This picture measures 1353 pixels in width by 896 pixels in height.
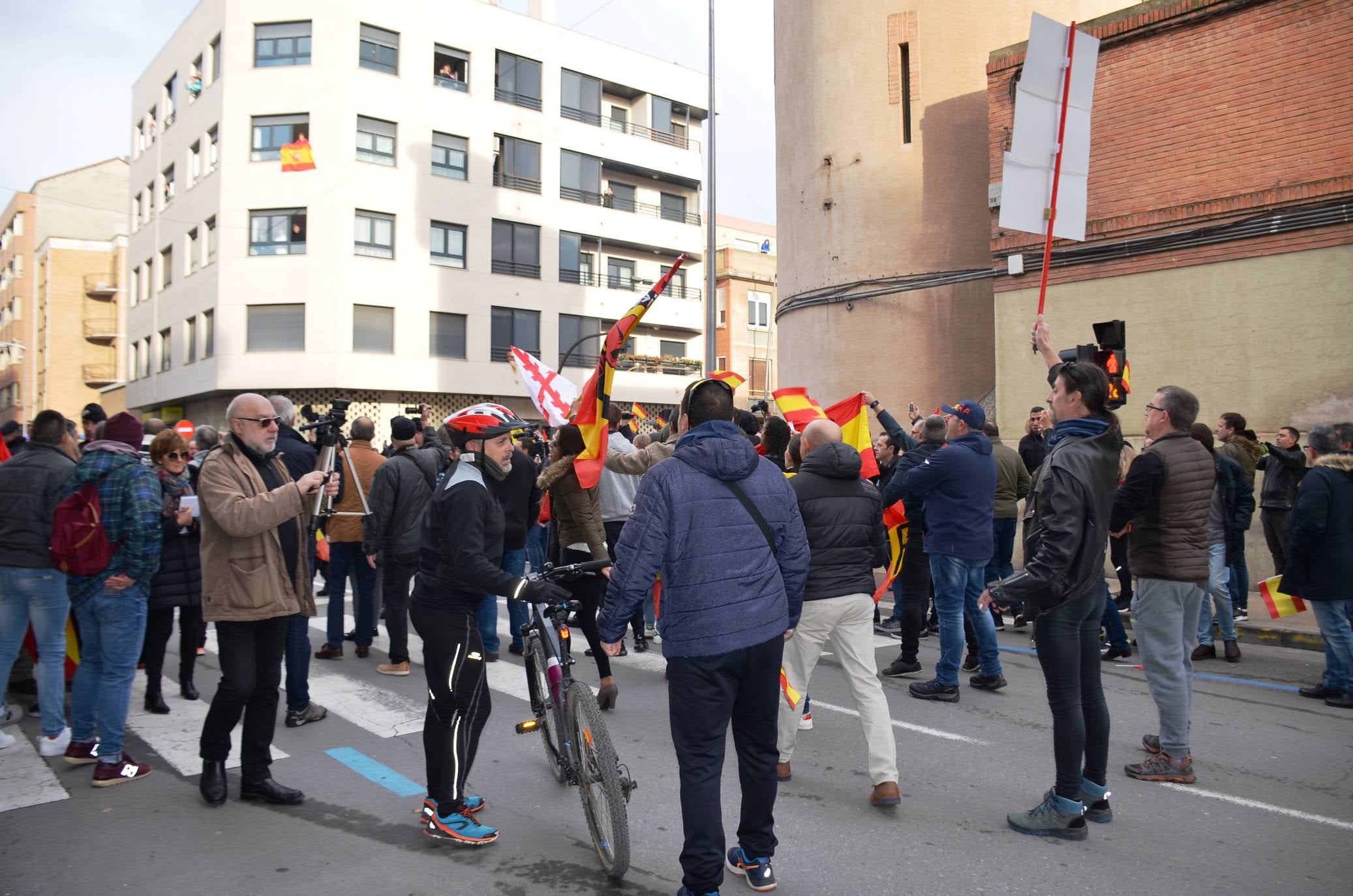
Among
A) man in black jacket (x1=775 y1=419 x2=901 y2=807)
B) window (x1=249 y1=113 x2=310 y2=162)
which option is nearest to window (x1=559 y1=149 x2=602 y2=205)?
window (x1=249 y1=113 x2=310 y2=162)

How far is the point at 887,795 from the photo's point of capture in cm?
462

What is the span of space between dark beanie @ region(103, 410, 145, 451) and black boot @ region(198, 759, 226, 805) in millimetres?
1841

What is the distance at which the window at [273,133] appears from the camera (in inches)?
1184

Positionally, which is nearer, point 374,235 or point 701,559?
point 701,559

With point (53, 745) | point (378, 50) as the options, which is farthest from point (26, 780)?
point (378, 50)

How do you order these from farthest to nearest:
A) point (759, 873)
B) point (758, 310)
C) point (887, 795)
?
point (758, 310)
point (887, 795)
point (759, 873)

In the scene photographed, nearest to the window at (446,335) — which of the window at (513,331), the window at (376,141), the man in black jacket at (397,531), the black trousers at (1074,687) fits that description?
the window at (513,331)

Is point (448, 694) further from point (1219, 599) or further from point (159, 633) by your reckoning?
point (1219, 599)

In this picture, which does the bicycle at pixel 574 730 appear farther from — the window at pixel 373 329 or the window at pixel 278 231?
the window at pixel 278 231

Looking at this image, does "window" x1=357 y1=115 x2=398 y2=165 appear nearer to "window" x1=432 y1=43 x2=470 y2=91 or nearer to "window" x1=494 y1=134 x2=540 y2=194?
"window" x1=432 y1=43 x2=470 y2=91

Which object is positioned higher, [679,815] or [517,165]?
[517,165]

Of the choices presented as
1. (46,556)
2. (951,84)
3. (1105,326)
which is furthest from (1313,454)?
(951,84)

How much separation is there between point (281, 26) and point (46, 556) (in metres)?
30.3

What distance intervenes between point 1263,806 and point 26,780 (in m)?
6.51
